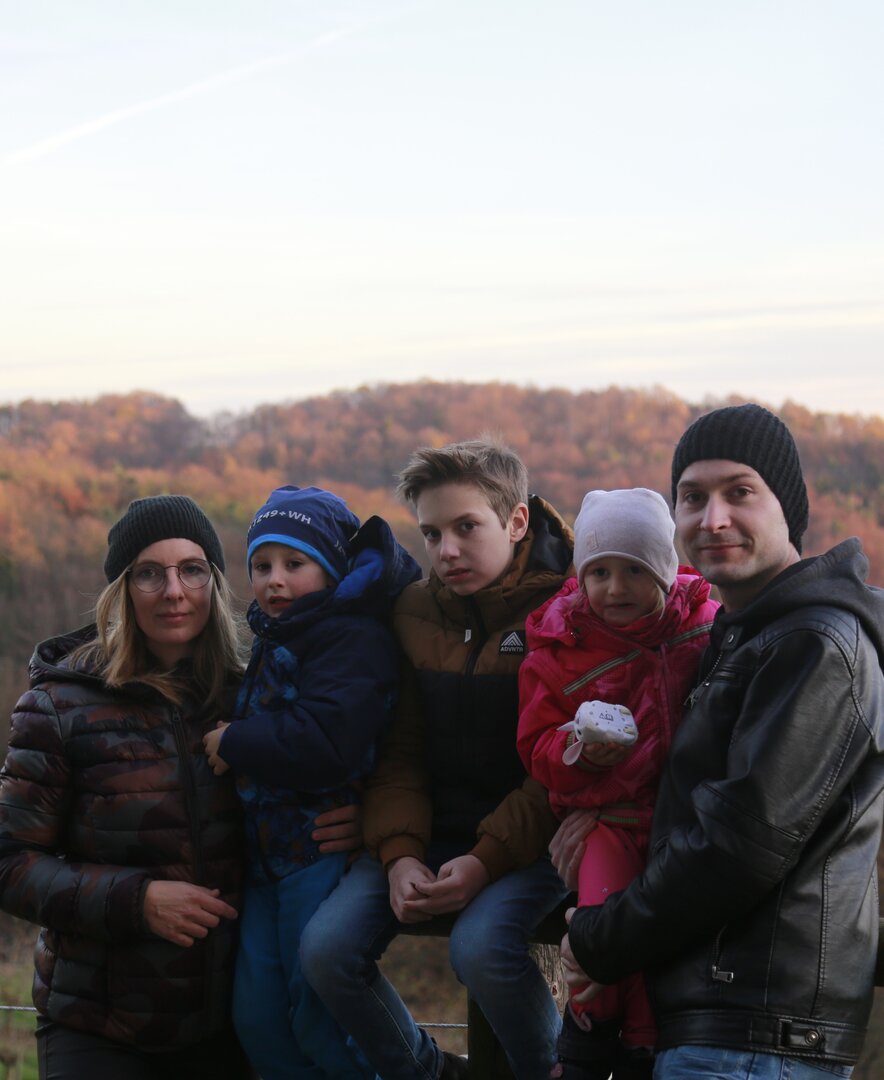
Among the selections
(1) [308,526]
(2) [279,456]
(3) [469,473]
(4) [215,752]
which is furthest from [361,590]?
(2) [279,456]

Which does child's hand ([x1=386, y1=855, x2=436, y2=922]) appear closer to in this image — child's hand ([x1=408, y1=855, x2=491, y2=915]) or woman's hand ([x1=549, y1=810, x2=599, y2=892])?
child's hand ([x1=408, y1=855, x2=491, y2=915])

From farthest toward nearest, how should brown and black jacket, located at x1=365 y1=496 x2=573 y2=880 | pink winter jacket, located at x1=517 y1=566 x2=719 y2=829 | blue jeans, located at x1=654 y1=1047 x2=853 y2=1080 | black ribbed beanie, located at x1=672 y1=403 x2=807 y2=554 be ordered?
brown and black jacket, located at x1=365 y1=496 x2=573 y2=880
pink winter jacket, located at x1=517 y1=566 x2=719 y2=829
black ribbed beanie, located at x1=672 y1=403 x2=807 y2=554
blue jeans, located at x1=654 y1=1047 x2=853 y2=1080

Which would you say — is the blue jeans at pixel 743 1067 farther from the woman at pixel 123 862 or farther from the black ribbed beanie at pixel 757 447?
the woman at pixel 123 862

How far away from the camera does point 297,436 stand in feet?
86.4

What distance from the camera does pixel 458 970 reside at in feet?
8.08

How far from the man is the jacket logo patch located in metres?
0.57

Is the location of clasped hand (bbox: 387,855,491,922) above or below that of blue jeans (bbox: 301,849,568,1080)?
above

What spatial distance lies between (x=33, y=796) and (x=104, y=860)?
0.66 ft

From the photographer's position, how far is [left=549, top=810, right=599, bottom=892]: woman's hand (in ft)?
7.76

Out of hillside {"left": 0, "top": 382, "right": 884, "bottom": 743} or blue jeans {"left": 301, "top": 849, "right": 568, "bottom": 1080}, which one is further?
hillside {"left": 0, "top": 382, "right": 884, "bottom": 743}

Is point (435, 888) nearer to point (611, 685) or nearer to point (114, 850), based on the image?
point (611, 685)

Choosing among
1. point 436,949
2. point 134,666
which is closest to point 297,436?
point 436,949

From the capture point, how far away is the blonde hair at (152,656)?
8.98 ft

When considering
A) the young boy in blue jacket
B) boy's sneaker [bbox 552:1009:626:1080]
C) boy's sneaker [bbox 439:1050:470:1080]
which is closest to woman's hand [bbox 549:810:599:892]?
boy's sneaker [bbox 552:1009:626:1080]
